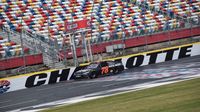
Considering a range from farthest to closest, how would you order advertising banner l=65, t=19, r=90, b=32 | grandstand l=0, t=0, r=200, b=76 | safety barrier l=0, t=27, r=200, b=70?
grandstand l=0, t=0, r=200, b=76 → advertising banner l=65, t=19, r=90, b=32 → safety barrier l=0, t=27, r=200, b=70

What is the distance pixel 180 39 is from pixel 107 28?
282 inches

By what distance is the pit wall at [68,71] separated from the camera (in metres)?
30.3

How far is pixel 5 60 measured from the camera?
3472cm

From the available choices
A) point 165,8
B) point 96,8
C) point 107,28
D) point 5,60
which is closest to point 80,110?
point 5,60

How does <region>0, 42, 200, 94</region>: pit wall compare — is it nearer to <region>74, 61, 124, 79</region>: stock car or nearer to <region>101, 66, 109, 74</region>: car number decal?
<region>74, 61, 124, 79</region>: stock car

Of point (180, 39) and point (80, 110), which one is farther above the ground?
point (80, 110)

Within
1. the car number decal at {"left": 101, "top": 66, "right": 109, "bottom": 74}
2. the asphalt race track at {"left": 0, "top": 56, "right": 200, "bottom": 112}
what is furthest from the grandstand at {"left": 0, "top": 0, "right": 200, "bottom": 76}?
the asphalt race track at {"left": 0, "top": 56, "right": 200, "bottom": 112}

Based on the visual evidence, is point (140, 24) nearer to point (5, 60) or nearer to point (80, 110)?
point (5, 60)

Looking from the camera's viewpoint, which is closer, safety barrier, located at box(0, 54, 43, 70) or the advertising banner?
safety barrier, located at box(0, 54, 43, 70)

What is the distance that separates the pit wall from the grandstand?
4227mm

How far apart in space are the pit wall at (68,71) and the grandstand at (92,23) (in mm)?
4227

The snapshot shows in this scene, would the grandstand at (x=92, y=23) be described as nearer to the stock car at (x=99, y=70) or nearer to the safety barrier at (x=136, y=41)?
the safety barrier at (x=136, y=41)

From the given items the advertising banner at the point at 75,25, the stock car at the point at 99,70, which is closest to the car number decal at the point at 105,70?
the stock car at the point at 99,70

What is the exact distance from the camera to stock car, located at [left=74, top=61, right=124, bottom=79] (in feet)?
103
